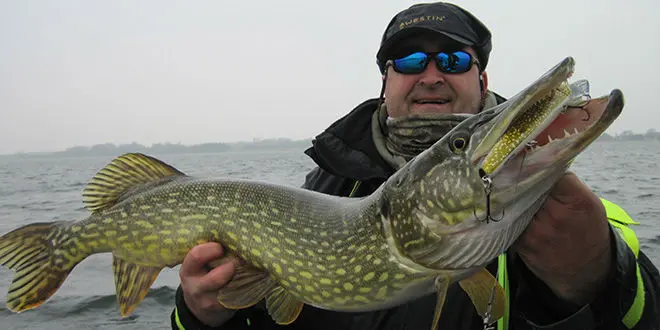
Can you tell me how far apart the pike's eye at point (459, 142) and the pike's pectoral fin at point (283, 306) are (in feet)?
2.57

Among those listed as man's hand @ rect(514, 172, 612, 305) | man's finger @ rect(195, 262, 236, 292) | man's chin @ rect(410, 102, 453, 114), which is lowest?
man's finger @ rect(195, 262, 236, 292)

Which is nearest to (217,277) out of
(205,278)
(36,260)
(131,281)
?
(205,278)

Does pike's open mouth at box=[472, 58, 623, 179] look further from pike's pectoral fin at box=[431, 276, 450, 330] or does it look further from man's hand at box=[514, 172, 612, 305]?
pike's pectoral fin at box=[431, 276, 450, 330]

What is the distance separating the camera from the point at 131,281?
80.3 inches

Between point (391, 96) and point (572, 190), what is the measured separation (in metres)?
Result: 1.38

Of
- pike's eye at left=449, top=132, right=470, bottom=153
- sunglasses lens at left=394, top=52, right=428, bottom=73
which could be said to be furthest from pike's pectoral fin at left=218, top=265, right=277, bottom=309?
sunglasses lens at left=394, top=52, right=428, bottom=73

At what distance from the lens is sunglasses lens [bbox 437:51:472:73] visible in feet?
8.14

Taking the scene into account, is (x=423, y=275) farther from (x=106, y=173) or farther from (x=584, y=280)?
(x=106, y=173)

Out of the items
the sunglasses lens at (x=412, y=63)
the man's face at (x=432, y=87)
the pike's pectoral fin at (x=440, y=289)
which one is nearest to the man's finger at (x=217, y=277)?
the pike's pectoral fin at (x=440, y=289)

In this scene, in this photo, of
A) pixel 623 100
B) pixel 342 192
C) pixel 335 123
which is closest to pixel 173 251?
pixel 342 192

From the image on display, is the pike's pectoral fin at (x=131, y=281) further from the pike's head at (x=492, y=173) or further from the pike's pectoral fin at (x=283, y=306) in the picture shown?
the pike's head at (x=492, y=173)

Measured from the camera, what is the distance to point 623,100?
1.06 metres

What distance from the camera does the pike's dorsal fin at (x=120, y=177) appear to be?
212 centimetres

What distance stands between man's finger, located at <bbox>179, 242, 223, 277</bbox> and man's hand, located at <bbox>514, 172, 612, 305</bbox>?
1.00 m
